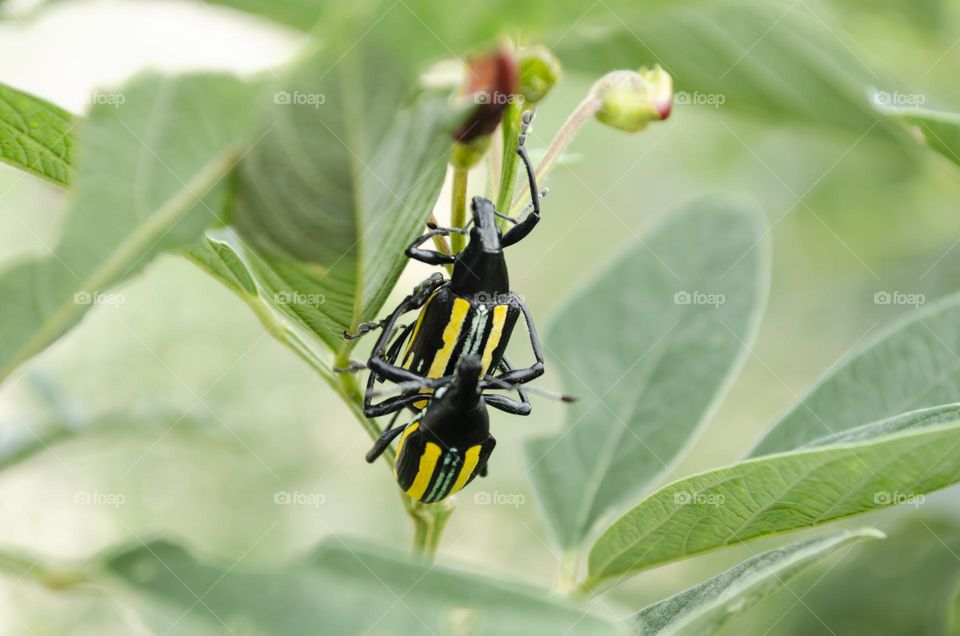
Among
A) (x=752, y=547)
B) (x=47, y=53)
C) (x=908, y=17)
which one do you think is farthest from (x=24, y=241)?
(x=908, y=17)

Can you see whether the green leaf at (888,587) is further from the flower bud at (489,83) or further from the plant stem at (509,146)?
the flower bud at (489,83)

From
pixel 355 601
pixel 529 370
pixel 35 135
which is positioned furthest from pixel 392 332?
pixel 355 601

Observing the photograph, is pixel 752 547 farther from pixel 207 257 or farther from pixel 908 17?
pixel 207 257

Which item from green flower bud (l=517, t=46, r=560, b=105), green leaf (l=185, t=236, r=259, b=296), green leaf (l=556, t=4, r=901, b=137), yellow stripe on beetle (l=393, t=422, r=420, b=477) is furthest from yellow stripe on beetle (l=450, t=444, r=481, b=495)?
green leaf (l=556, t=4, r=901, b=137)

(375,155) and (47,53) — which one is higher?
(375,155)

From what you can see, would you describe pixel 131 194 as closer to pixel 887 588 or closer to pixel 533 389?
pixel 533 389

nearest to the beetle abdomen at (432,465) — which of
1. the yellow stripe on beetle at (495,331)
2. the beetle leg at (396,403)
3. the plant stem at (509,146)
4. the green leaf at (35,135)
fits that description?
the beetle leg at (396,403)
